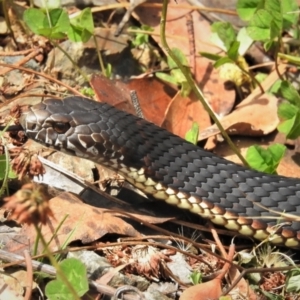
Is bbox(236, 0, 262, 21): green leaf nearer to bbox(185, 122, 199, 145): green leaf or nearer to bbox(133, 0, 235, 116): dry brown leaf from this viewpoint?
bbox(133, 0, 235, 116): dry brown leaf

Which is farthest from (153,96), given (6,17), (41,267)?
(41,267)

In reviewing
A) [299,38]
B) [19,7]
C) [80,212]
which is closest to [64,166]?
[80,212]

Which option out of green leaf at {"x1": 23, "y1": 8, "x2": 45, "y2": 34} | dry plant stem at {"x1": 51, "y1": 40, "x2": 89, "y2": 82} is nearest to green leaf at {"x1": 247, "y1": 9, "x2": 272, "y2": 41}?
dry plant stem at {"x1": 51, "y1": 40, "x2": 89, "y2": 82}

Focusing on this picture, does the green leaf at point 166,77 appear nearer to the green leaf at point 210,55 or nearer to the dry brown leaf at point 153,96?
the dry brown leaf at point 153,96

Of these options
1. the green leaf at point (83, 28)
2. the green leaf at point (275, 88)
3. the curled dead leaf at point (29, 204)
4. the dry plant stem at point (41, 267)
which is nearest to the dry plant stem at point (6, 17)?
the green leaf at point (83, 28)

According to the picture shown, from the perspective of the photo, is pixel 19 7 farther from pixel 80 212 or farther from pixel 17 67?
pixel 80 212

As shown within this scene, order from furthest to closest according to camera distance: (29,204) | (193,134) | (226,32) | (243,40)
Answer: (243,40), (226,32), (193,134), (29,204)

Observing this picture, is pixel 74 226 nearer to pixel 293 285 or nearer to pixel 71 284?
pixel 71 284

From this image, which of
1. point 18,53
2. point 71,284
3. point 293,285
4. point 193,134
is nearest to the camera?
point 71,284
